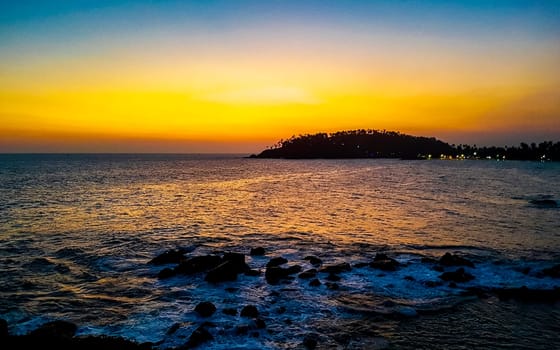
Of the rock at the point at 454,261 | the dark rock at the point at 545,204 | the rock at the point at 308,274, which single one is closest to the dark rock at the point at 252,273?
the rock at the point at 308,274

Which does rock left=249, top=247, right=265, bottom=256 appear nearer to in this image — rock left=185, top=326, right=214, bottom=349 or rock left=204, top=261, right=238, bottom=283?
rock left=204, top=261, right=238, bottom=283

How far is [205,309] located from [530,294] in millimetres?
15263

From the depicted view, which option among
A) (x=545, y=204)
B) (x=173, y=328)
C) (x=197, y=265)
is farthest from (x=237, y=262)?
(x=545, y=204)

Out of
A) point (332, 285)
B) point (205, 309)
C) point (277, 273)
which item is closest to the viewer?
point (205, 309)

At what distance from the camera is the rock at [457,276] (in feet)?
68.5

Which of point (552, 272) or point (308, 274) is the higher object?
point (552, 272)

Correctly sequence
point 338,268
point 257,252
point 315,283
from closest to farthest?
point 315,283
point 338,268
point 257,252

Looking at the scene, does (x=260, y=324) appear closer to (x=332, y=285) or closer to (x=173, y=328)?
(x=173, y=328)

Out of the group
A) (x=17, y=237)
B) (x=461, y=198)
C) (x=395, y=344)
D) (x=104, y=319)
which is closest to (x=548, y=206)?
(x=461, y=198)

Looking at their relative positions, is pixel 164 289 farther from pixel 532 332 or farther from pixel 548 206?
pixel 548 206

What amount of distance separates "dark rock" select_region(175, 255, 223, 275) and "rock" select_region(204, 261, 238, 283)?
5.03 feet

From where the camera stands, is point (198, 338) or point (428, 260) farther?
point (428, 260)

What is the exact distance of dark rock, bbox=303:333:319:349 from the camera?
1379 cm

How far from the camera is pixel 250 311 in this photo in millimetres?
16594
